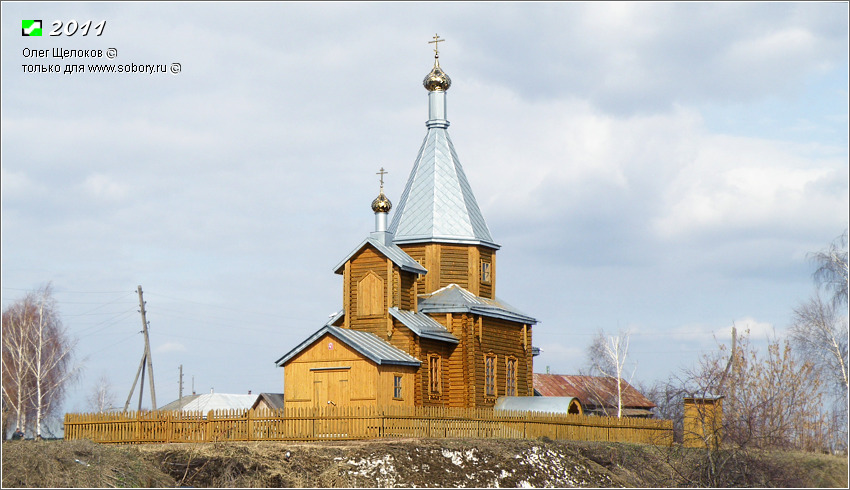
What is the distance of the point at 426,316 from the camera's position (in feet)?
109

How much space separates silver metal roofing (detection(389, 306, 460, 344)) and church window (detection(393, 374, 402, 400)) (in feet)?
4.82

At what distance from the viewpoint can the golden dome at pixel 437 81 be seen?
124 feet

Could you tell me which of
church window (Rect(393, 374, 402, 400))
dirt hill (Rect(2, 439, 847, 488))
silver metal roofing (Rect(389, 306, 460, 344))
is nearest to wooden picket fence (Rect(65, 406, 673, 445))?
dirt hill (Rect(2, 439, 847, 488))

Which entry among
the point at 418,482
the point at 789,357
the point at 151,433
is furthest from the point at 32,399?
the point at 789,357

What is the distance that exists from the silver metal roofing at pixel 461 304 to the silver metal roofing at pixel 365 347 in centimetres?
280

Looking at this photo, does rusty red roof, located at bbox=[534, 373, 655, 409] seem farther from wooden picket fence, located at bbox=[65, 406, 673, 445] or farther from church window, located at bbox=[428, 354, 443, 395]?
wooden picket fence, located at bbox=[65, 406, 673, 445]

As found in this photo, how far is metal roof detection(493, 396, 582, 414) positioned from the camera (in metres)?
33.4

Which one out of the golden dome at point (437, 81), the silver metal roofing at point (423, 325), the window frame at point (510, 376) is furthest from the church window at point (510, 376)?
the golden dome at point (437, 81)

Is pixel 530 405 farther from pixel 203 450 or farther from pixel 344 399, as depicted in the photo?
pixel 203 450

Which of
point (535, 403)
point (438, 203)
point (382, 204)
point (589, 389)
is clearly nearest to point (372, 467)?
point (535, 403)

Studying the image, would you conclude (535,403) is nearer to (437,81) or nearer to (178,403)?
(437,81)

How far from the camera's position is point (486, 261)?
120 ft

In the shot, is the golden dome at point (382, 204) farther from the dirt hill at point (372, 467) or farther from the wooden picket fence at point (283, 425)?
the dirt hill at point (372, 467)

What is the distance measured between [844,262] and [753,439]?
11.4 m
